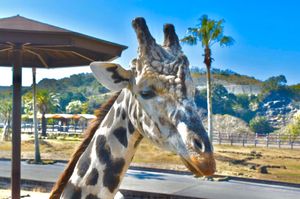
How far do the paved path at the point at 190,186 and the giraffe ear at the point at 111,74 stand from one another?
10224 millimetres

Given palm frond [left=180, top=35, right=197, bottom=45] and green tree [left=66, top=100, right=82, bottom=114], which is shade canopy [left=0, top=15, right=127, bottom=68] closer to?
palm frond [left=180, top=35, right=197, bottom=45]

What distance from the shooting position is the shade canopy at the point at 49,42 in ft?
23.3

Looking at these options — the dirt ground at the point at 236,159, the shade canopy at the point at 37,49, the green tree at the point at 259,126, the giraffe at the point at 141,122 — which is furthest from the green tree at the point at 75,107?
the giraffe at the point at 141,122

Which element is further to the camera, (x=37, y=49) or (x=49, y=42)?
(x=37, y=49)

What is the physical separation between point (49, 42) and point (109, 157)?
481 cm

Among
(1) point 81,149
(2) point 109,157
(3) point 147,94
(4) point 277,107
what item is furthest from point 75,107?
(4) point 277,107

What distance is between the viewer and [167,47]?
2764 mm

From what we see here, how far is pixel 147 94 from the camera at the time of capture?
2607 millimetres

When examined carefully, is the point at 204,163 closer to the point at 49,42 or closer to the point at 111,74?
the point at 111,74

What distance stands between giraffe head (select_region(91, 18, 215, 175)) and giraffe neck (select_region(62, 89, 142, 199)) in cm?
12

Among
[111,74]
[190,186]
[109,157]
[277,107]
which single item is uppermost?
[277,107]

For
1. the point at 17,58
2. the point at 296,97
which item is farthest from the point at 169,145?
the point at 296,97

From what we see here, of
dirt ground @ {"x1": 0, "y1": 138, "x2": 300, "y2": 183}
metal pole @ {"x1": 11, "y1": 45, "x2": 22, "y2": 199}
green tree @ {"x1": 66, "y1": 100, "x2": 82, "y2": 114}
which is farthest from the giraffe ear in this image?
green tree @ {"x1": 66, "y1": 100, "x2": 82, "y2": 114}

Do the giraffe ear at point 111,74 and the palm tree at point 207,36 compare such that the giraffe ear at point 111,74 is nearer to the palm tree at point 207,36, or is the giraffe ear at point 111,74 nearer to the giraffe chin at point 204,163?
the giraffe chin at point 204,163
